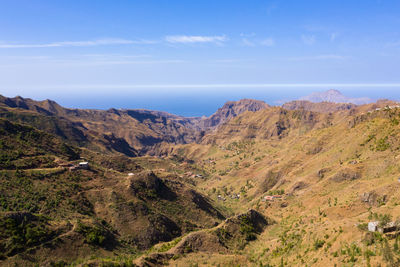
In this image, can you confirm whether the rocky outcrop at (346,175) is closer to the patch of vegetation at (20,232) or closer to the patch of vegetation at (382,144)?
the patch of vegetation at (382,144)

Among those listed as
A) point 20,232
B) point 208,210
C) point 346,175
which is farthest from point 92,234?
point 346,175

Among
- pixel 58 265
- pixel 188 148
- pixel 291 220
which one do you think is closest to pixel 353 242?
pixel 291 220

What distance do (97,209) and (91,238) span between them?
1337 cm

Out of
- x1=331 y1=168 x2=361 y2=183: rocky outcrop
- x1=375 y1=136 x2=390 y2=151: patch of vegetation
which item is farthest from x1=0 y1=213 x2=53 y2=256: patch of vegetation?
x1=375 y1=136 x2=390 y2=151: patch of vegetation

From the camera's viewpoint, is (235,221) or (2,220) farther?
(235,221)

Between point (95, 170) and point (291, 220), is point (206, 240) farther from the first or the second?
point (95, 170)

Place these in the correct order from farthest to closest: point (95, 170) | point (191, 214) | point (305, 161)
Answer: point (305, 161) → point (95, 170) → point (191, 214)

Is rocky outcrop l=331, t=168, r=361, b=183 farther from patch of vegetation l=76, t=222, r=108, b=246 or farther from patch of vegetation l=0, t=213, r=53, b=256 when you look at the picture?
patch of vegetation l=0, t=213, r=53, b=256

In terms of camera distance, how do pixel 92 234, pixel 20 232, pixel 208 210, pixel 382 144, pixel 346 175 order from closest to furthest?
pixel 20 232
pixel 92 234
pixel 346 175
pixel 382 144
pixel 208 210

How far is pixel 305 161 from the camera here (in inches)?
3329

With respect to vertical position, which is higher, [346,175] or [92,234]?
[346,175]

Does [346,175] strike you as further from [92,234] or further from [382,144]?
[92,234]

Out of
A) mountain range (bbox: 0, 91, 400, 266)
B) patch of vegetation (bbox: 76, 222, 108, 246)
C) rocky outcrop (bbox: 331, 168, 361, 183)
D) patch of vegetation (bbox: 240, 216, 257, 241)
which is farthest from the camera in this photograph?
rocky outcrop (bbox: 331, 168, 361, 183)

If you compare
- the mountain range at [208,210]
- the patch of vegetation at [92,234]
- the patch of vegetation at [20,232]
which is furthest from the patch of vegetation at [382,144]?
the patch of vegetation at [20,232]
